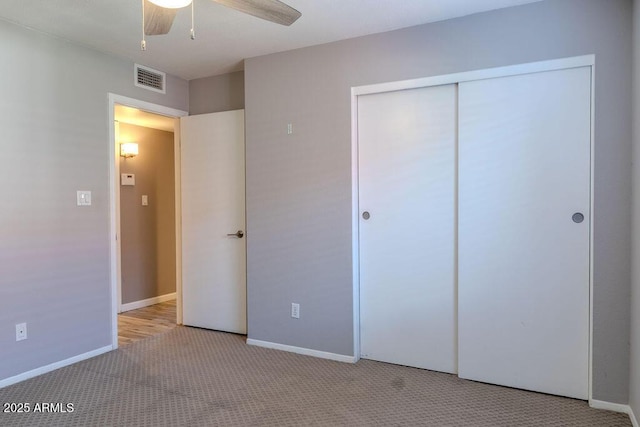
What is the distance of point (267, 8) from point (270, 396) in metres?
2.18

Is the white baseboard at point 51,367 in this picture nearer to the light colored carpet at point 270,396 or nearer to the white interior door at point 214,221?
the light colored carpet at point 270,396

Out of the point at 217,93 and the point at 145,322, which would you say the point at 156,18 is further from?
the point at 145,322

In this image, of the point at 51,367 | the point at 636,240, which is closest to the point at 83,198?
the point at 51,367

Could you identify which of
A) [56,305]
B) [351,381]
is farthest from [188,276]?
[351,381]

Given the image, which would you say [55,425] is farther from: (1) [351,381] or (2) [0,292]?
(1) [351,381]

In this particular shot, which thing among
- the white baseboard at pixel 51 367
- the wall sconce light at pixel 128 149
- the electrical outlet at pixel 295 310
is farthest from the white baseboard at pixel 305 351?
the wall sconce light at pixel 128 149

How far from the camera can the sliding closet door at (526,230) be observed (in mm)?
2404

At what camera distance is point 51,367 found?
2.90 metres

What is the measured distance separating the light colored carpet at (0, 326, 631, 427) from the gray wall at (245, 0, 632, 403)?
31 cm

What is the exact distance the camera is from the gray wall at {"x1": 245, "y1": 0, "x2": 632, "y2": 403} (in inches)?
90.1

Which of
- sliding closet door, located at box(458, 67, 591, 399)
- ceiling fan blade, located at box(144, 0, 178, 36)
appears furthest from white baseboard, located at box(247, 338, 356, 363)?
ceiling fan blade, located at box(144, 0, 178, 36)

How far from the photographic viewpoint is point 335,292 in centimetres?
A: 308

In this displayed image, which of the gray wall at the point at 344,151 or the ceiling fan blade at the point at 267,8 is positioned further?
the gray wall at the point at 344,151

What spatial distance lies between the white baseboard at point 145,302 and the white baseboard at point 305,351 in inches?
76.4
